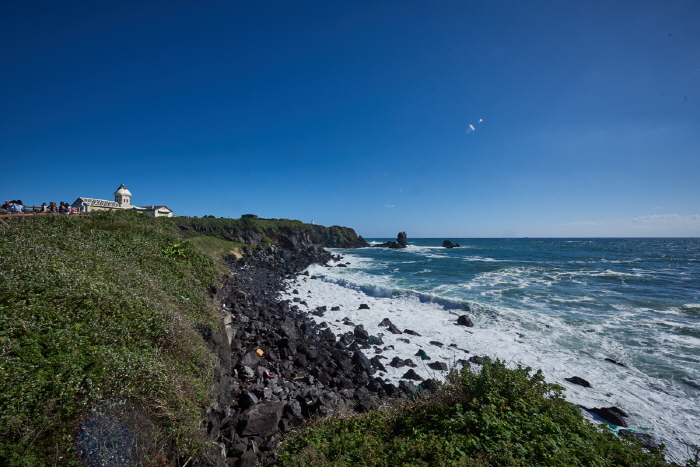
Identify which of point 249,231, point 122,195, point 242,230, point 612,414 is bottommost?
point 612,414

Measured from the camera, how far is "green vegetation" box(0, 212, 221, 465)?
3338 mm

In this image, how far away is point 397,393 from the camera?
8.98 m

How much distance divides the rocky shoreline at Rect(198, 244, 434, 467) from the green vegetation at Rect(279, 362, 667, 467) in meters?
1.21

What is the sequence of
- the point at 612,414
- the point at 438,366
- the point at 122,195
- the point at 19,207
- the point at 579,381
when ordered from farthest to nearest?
the point at 122,195
the point at 19,207
the point at 438,366
the point at 579,381
the point at 612,414

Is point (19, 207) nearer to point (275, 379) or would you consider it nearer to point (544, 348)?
point (275, 379)

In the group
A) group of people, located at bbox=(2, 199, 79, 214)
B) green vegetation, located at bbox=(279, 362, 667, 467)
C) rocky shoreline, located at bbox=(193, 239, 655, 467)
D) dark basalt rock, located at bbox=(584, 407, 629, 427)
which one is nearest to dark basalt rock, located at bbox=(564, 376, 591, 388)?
dark basalt rock, located at bbox=(584, 407, 629, 427)

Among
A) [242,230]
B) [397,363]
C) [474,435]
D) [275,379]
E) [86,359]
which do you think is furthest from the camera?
[242,230]

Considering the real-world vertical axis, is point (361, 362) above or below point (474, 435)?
below

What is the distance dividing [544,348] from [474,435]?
37.9ft

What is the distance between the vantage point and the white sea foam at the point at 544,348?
8.68 meters

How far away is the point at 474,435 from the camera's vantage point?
4598 millimetres

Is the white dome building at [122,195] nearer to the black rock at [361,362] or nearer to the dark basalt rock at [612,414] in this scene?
the black rock at [361,362]

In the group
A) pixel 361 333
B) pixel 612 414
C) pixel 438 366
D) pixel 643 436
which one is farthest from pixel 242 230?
pixel 643 436

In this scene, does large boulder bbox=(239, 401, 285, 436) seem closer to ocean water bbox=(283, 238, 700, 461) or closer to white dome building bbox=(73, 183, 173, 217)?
ocean water bbox=(283, 238, 700, 461)
